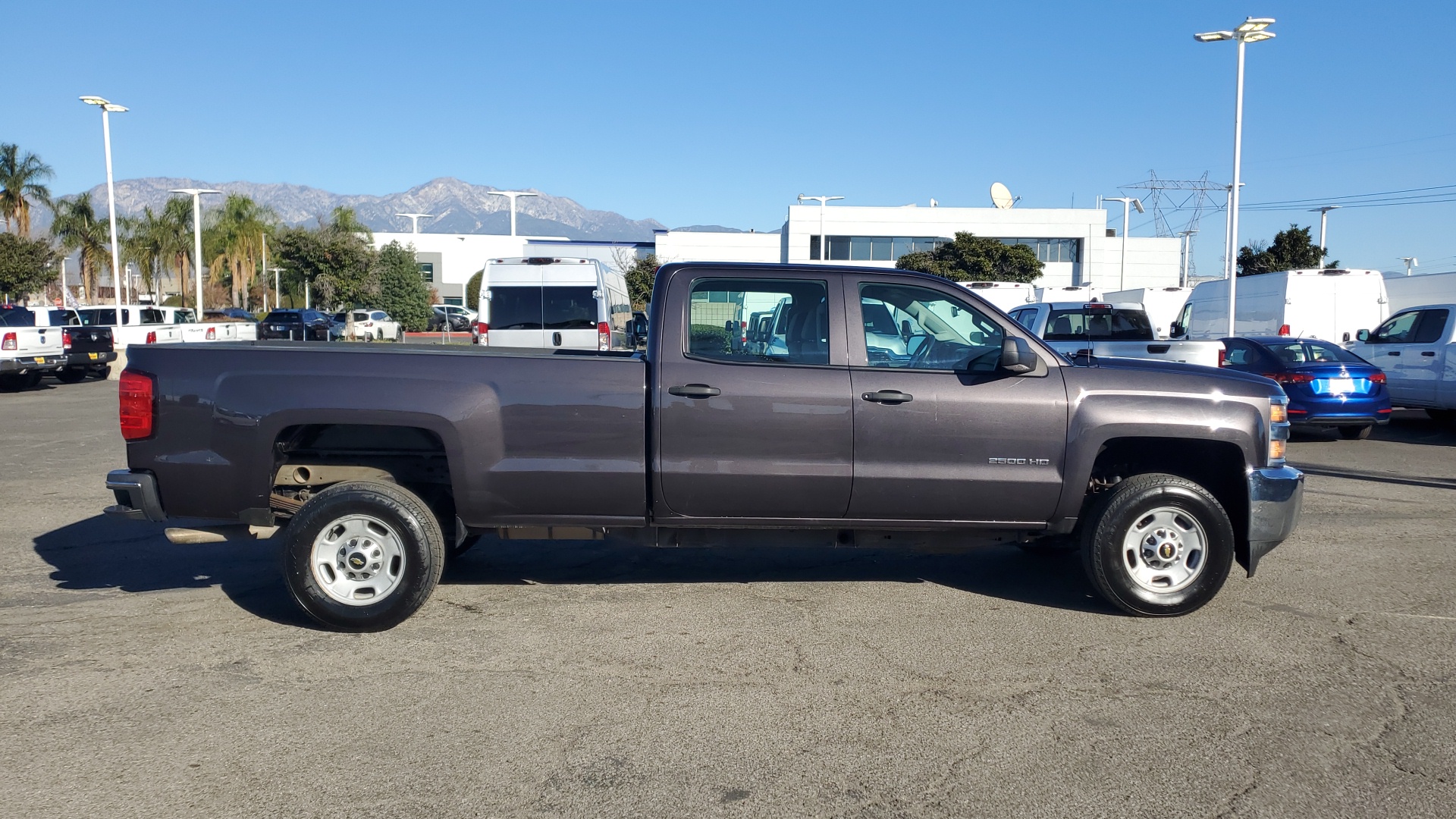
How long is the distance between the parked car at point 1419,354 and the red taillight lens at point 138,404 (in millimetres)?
15639

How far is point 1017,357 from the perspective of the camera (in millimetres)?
5465

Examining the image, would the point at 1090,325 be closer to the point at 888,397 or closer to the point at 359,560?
the point at 888,397

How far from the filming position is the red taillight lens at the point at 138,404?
5352 millimetres

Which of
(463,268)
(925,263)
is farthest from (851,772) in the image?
(463,268)

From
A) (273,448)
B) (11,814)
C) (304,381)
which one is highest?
(304,381)

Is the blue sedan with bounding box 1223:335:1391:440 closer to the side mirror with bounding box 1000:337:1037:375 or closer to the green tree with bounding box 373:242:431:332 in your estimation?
the side mirror with bounding box 1000:337:1037:375

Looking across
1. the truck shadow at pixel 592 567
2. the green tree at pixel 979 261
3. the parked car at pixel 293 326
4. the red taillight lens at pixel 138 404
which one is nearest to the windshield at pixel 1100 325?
the truck shadow at pixel 592 567

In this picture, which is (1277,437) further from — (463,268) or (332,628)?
(463,268)

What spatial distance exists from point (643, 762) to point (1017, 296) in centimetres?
2125

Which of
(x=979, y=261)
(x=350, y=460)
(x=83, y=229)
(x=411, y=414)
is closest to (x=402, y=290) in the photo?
(x=83, y=229)

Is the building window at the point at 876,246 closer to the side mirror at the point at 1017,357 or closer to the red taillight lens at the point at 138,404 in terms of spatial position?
the side mirror at the point at 1017,357

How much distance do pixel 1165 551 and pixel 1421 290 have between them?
2636 cm

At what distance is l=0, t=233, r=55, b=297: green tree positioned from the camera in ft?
135

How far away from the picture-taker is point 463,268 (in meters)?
88.6
